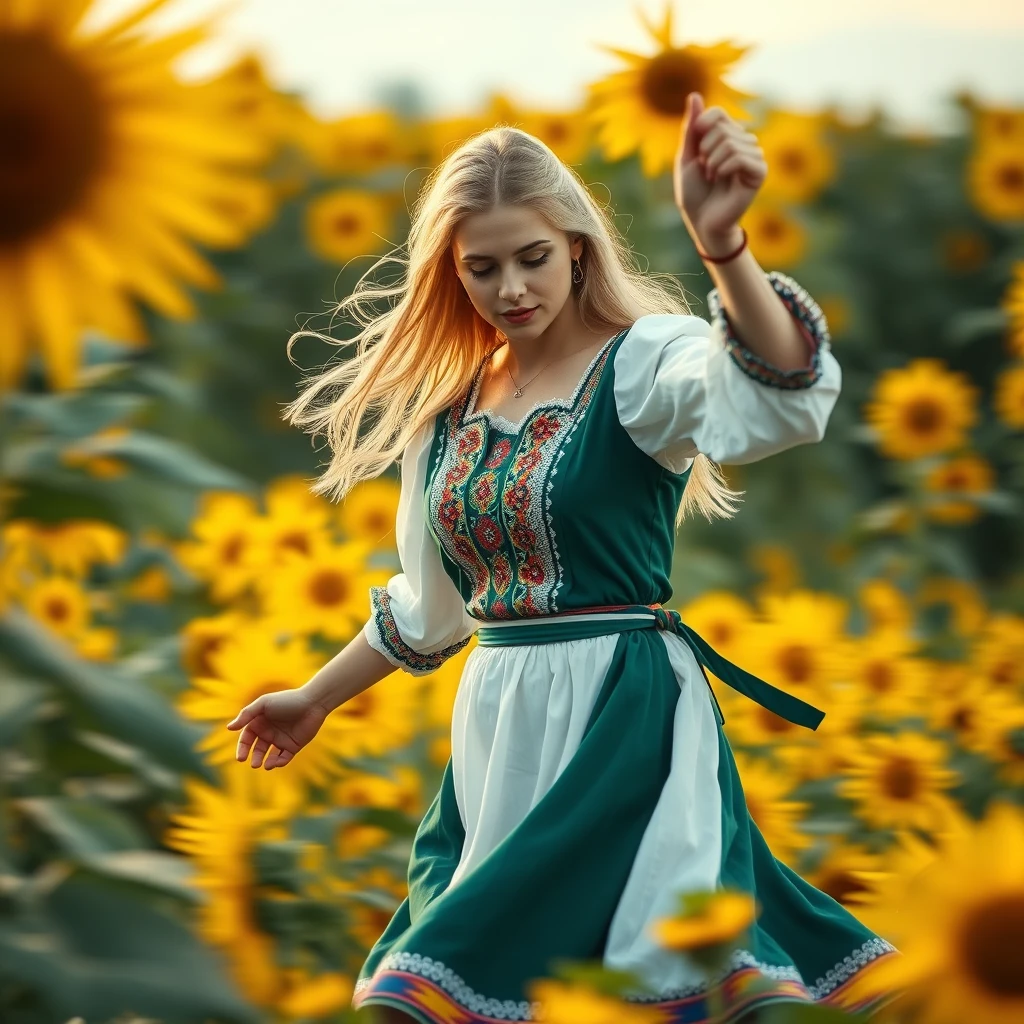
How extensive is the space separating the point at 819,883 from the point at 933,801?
12.7 inches

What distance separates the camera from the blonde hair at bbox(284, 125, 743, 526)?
7.73 ft

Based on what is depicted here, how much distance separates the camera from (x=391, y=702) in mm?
3096

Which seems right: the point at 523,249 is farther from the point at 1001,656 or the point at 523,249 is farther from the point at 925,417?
the point at 925,417

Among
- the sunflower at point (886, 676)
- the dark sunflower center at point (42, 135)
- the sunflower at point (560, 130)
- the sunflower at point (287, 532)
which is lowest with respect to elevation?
the sunflower at point (886, 676)

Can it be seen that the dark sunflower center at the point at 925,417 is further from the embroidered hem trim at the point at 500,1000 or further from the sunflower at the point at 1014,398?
the embroidered hem trim at the point at 500,1000

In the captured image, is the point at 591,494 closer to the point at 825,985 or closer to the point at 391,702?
the point at 825,985

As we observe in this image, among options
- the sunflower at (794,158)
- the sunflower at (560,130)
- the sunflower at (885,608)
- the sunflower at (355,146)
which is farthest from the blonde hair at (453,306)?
the sunflower at (355,146)

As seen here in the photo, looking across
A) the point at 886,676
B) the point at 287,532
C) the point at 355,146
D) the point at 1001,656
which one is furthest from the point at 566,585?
the point at 355,146

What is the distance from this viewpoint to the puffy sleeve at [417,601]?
8.40 feet

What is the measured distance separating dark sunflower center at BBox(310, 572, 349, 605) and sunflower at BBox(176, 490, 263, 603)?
0.61 feet

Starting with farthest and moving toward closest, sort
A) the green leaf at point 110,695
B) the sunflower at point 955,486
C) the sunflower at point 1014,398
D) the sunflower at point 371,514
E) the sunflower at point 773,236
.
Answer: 1. the sunflower at point 773,236
2. the sunflower at point 371,514
3. the sunflower at point 955,486
4. the sunflower at point 1014,398
5. the green leaf at point 110,695

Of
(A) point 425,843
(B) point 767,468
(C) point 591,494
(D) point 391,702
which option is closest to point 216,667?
(D) point 391,702

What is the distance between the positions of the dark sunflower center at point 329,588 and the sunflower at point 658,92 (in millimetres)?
1055

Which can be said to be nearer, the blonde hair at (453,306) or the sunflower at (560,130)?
the blonde hair at (453,306)
